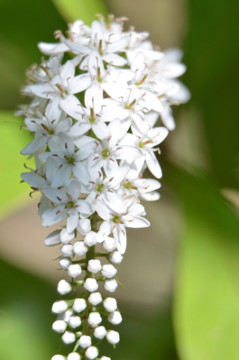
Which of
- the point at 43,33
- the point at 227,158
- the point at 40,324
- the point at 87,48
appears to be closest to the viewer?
the point at 87,48

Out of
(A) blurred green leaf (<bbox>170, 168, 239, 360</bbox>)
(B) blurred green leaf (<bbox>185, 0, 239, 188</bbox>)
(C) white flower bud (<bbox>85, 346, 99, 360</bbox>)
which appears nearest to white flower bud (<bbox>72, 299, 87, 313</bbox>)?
(C) white flower bud (<bbox>85, 346, 99, 360</bbox>)

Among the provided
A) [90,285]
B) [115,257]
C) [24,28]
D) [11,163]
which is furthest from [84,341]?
[24,28]

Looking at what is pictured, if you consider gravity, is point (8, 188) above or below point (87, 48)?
below

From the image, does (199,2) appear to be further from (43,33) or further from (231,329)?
(231,329)

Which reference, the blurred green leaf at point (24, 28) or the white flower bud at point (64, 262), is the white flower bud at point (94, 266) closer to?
the white flower bud at point (64, 262)

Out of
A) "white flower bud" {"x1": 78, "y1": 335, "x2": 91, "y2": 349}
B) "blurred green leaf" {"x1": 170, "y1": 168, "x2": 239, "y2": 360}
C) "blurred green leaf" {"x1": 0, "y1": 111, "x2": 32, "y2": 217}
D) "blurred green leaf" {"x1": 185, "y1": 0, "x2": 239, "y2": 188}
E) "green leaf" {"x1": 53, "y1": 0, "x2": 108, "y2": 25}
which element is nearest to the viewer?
"white flower bud" {"x1": 78, "y1": 335, "x2": 91, "y2": 349}

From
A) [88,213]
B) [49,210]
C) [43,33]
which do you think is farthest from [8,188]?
[43,33]

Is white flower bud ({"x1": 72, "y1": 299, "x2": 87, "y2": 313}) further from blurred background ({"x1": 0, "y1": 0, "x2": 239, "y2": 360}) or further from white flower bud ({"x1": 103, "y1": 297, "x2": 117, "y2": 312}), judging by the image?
blurred background ({"x1": 0, "y1": 0, "x2": 239, "y2": 360})

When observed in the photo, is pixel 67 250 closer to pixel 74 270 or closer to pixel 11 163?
pixel 74 270

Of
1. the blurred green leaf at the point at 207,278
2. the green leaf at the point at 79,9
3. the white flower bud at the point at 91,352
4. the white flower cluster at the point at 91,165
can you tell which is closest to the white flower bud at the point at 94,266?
the white flower cluster at the point at 91,165
